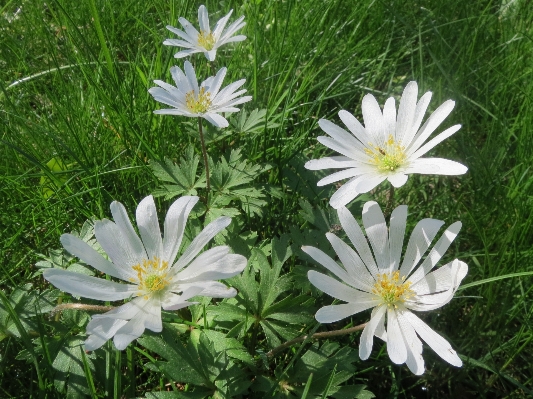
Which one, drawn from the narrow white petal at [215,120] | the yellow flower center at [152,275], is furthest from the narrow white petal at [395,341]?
the narrow white petal at [215,120]

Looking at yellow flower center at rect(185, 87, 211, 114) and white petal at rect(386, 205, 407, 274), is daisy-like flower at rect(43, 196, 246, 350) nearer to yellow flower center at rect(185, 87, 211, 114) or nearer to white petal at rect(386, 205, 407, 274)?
white petal at rect(386, 205, 407, 274)

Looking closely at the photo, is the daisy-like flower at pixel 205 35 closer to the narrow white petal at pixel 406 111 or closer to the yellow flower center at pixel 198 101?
the yellow flower center at pixel 198 101

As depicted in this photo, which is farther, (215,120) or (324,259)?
(215,120)

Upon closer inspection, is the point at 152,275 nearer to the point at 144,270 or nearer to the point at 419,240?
the point at 144,270

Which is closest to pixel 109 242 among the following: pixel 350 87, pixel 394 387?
pixel 394 387

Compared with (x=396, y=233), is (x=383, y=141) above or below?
above

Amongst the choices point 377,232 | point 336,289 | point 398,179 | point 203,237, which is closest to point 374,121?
point 398,179

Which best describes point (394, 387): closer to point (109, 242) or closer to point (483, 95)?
point (109, 242)
